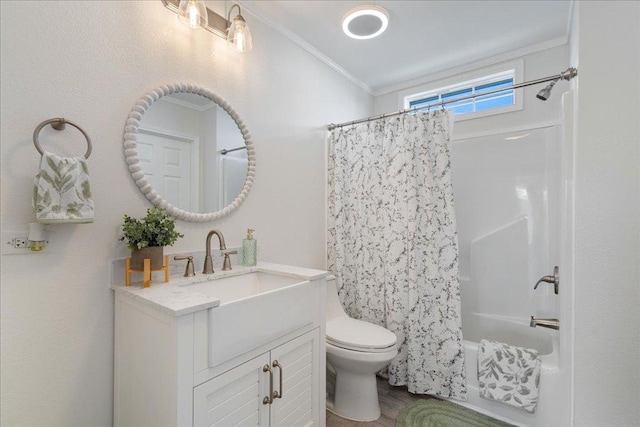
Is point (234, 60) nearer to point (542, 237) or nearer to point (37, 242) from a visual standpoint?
point (37, 242)

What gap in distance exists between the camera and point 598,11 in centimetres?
108

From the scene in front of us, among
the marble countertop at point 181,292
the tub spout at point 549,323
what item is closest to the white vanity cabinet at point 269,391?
the marble countertop at point 181,292

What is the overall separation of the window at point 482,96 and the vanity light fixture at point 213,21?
154 cm

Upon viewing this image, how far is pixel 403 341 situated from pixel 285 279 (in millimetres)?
1100

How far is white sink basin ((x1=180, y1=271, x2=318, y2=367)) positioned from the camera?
108cm

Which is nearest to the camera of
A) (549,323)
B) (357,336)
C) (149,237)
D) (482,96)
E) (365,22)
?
(149,237)

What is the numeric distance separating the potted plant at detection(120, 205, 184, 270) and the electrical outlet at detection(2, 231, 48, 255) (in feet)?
0.99

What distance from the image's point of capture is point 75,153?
3.98 feet

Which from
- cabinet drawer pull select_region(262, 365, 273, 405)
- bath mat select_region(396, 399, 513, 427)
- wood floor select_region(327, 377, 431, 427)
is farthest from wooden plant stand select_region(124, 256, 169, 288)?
bath mat select_region(396, 399, 513, 427)

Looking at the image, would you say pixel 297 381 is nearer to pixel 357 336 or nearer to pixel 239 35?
pixel 357 336

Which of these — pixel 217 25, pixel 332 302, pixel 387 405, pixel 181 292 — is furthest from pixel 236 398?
pixel 217 25

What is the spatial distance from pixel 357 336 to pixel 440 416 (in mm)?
688

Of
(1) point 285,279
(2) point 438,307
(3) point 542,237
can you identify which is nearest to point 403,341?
(2) point 438,307

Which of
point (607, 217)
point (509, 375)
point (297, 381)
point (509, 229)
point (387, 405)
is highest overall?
point (607, 217)
